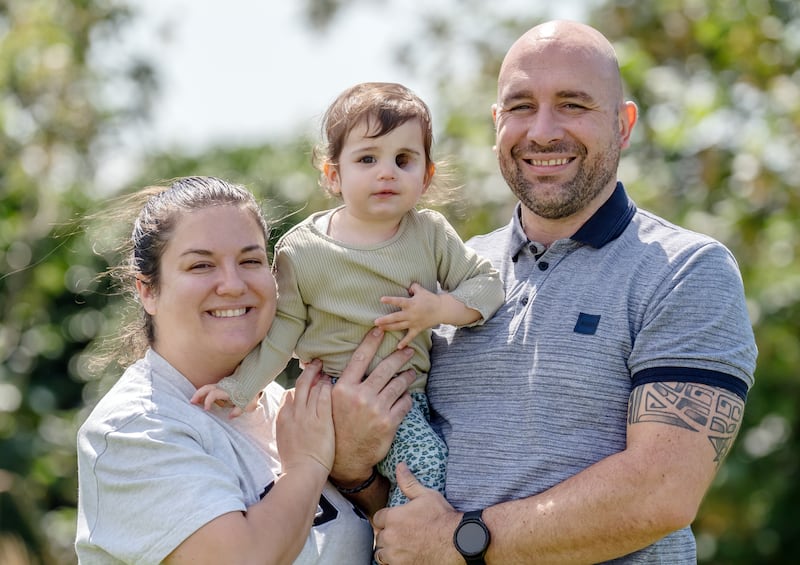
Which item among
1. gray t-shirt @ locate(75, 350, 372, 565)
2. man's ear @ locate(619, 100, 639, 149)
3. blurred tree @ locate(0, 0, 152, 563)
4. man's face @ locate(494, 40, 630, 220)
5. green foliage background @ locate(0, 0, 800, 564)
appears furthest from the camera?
blurred tree @ locate(0, 0, 152, 563)

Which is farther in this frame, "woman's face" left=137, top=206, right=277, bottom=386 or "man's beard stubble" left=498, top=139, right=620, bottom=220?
"man's beard stubble" left=498, top=139, right=620, bottom=220

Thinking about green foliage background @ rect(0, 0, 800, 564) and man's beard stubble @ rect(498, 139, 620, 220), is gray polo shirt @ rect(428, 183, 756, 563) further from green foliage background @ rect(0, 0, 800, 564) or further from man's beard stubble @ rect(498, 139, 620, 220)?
green foliage background @ rect(0, 0, 800, 564)

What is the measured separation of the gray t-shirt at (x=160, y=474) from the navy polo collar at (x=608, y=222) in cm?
117

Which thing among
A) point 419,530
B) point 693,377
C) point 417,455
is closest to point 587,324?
point 693,377

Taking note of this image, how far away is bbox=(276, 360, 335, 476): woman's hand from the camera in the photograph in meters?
3.41

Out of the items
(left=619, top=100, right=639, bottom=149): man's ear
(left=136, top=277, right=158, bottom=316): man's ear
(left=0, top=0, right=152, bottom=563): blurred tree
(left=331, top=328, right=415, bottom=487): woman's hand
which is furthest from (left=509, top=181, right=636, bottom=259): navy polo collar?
(left=0, top=0, right=152, bottom=563): blurred tree

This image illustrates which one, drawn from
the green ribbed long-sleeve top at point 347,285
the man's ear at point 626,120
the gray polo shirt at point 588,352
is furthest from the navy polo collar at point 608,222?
the green ribbed long-sleeve top at point 347,285

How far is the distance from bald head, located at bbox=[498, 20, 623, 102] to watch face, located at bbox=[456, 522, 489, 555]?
1.46m

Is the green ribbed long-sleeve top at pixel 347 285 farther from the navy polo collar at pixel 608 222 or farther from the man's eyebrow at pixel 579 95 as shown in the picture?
the man's eyebrow at pixel 579 95

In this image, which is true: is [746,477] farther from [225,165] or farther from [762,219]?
[225,165]

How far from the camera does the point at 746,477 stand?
757 cm

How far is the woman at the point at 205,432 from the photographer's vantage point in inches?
120

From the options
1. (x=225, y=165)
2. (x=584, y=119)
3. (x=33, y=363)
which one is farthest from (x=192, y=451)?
(x=225, y=165)

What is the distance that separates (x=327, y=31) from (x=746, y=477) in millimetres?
6624
